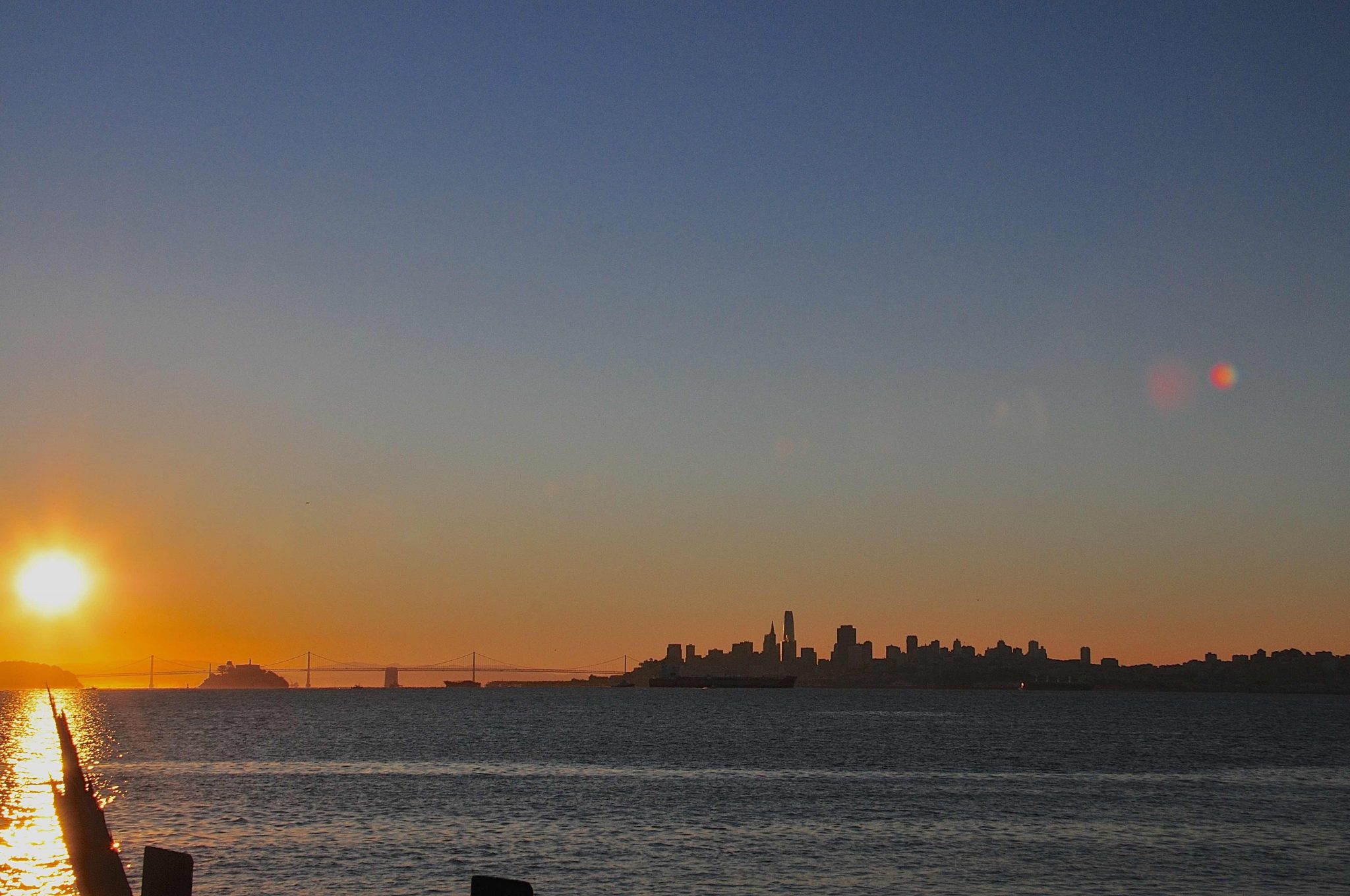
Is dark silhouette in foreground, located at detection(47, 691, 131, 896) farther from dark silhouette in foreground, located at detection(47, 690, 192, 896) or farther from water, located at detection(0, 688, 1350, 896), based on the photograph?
water, located at detection(0, 688, 1350, 896)

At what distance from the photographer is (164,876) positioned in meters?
12.7

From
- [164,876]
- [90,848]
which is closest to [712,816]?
[164,876]

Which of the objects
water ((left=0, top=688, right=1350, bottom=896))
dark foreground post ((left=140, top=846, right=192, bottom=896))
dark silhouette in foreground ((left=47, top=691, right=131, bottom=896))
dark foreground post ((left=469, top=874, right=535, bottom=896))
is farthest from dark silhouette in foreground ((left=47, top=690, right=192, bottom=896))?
water ((left=0, top=688, right=1350, bottom=896))

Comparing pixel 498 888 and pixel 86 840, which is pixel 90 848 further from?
pixel 498 888

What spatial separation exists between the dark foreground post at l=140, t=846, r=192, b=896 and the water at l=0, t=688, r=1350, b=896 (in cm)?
2689

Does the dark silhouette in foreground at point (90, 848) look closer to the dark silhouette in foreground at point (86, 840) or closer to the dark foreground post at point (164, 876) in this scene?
the dark silhouette in foreground at point (86, 840)

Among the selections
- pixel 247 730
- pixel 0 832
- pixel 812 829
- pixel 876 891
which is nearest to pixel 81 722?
pixel 247 730

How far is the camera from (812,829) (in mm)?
53875

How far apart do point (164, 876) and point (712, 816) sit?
4805 cm

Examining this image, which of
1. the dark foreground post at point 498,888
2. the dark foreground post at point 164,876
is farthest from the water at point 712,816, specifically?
the dark foreground post at point 498,888

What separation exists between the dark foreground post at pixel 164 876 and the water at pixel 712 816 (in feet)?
88.2

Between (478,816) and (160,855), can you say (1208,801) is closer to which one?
(478,816)

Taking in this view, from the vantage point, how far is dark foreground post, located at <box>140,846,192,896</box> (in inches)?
500

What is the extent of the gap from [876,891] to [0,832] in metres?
37.0
